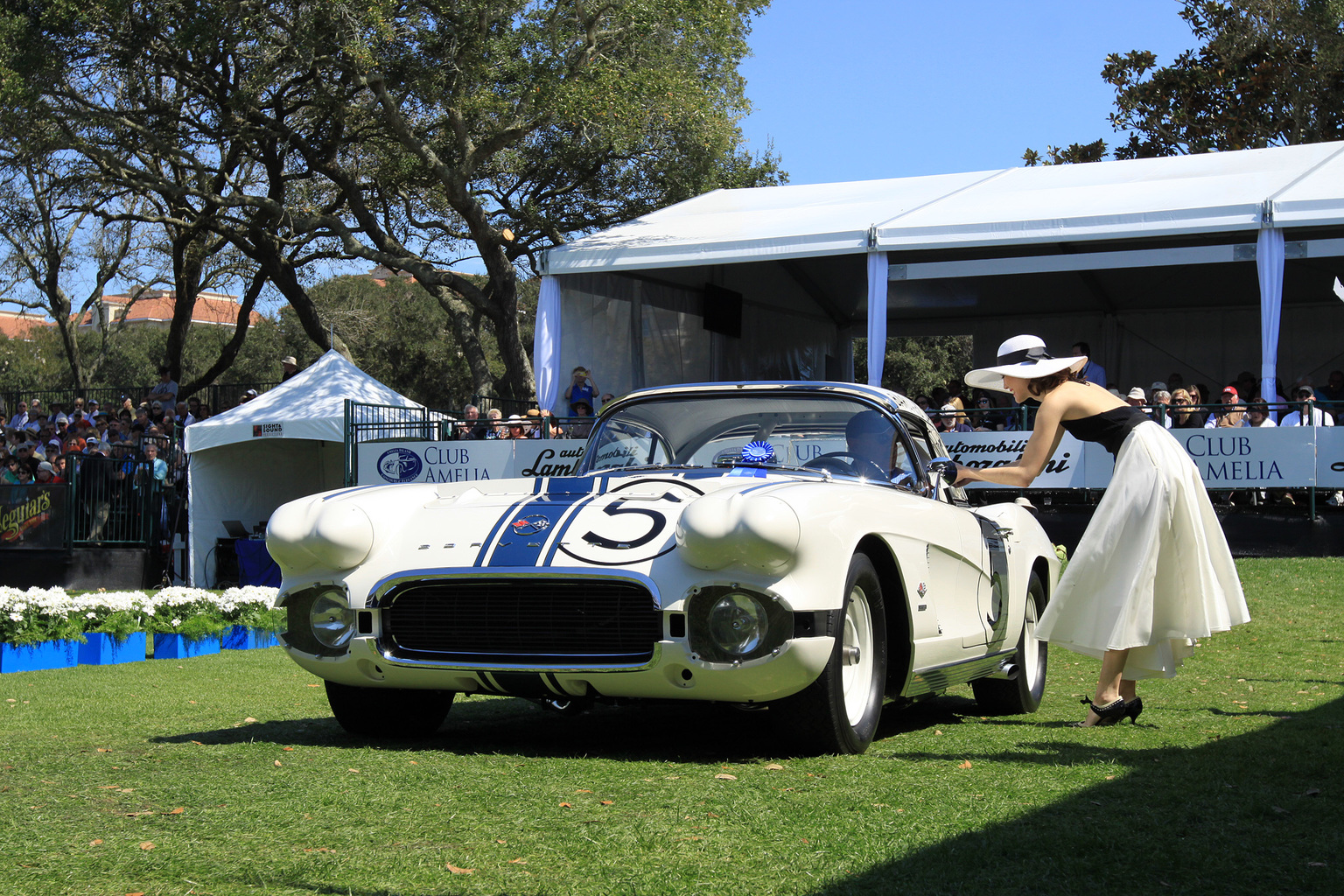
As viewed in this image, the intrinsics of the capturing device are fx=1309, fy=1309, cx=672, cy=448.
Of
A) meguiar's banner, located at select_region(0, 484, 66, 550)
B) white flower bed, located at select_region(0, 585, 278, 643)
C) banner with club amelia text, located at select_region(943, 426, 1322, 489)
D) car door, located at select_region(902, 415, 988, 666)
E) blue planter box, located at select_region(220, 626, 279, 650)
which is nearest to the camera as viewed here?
car door, located at select_region(902, 415, 988, 666)

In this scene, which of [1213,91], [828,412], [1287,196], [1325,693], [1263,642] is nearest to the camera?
[828,412]

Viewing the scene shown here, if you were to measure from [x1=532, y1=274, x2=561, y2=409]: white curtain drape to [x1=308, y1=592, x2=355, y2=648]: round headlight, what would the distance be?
12617 mm

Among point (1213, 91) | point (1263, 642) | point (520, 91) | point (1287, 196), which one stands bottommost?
point (1263, 642)

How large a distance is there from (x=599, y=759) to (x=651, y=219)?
52.6 ft

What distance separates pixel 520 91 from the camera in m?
20.6

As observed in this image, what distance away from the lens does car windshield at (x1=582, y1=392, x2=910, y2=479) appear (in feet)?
19.4

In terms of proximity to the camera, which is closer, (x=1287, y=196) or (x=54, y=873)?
(x=54, y=873)

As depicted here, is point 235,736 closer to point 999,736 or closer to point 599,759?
point 599,759

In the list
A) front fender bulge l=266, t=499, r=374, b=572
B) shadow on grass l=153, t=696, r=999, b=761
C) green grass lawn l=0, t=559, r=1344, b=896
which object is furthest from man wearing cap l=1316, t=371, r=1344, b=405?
front fender bulge l=266, t=499, r=374, b=572

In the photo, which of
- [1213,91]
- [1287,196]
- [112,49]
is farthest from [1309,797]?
[1213,91]

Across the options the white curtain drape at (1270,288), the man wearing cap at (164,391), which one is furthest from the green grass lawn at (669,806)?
the man wearing cap at (164,391)

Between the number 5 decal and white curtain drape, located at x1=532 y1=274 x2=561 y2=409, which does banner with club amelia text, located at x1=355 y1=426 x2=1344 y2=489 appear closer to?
white curtain drape, located at x1=532 y1=274 x2=561 y2=409

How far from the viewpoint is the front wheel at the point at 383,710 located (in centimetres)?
532

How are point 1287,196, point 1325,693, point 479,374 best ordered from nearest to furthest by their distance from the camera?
point 1325,693
point 1287,196
point 479,374
